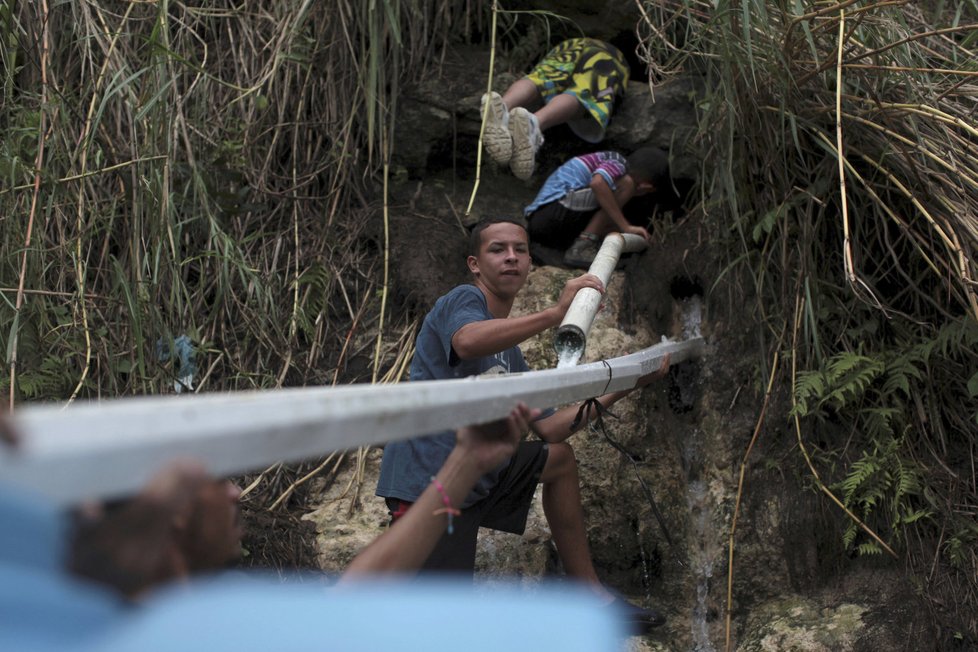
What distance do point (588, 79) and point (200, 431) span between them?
4184mm

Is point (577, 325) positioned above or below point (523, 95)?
below

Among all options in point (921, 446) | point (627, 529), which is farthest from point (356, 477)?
point (921, 446)

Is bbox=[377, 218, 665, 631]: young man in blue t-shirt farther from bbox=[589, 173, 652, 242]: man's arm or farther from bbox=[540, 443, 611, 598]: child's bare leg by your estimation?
bbox=[589, 173, 652, 242]: man's arm

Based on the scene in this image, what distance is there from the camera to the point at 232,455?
90 centimetres

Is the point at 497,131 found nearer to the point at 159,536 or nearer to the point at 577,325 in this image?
the point at 577,325

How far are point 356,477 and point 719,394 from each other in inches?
54.0

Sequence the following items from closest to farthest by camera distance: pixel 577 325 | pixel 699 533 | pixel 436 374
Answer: pixel 577 325 → pixel 436 374 → pixel 699 533

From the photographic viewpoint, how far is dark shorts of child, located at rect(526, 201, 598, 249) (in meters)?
4.62

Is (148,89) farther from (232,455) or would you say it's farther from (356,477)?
(232,455)

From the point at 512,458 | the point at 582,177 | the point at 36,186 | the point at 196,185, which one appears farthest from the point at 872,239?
the point at 36,186

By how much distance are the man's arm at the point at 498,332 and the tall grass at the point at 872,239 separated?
3.24 feet

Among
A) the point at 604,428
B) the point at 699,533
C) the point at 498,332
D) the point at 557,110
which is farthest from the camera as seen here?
the point at 557,110

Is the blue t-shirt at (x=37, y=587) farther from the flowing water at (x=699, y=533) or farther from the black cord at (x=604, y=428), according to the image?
the flowing water at (x=699, y=533)

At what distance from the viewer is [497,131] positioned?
4.51m
